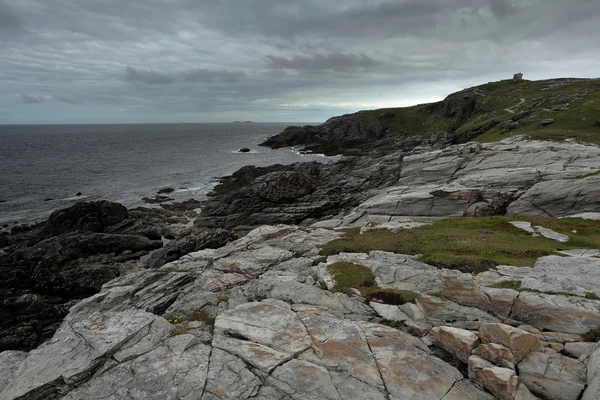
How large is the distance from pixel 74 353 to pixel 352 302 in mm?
12776

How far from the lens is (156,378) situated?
11.7 metres

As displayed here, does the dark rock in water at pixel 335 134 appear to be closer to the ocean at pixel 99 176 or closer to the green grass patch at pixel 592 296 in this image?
the ocean at pixel 99 176

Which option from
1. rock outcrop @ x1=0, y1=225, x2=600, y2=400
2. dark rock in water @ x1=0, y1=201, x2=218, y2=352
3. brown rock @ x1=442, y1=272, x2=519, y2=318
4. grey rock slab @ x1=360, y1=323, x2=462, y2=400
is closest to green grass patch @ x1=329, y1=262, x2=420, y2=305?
rock outcrop @ x1=0, y1=225, x2=600, y2=400

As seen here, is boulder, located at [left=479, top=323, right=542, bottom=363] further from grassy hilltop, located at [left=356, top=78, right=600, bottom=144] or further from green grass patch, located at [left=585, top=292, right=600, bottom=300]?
grassy hilltop, located at [left=356, top=78, right=600, bottom=144]

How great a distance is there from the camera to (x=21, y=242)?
48.9 meters

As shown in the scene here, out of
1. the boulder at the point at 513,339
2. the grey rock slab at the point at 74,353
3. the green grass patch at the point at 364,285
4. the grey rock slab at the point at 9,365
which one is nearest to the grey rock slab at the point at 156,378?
the grey rock slab at the point at 74,353

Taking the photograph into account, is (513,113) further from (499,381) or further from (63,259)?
(63,259)

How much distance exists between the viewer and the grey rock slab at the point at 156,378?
11094mm

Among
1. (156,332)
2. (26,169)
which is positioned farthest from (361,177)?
(26,169)

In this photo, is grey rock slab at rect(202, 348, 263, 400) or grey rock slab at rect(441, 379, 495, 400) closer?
grey rock slab at rect(441, 379, 495, 400)

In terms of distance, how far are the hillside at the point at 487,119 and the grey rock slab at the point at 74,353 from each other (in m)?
66.2

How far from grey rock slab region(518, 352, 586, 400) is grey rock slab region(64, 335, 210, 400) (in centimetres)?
1107

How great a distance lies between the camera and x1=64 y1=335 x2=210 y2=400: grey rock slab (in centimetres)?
1109

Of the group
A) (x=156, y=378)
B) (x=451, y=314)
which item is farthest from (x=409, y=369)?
(x=156, y=378)
